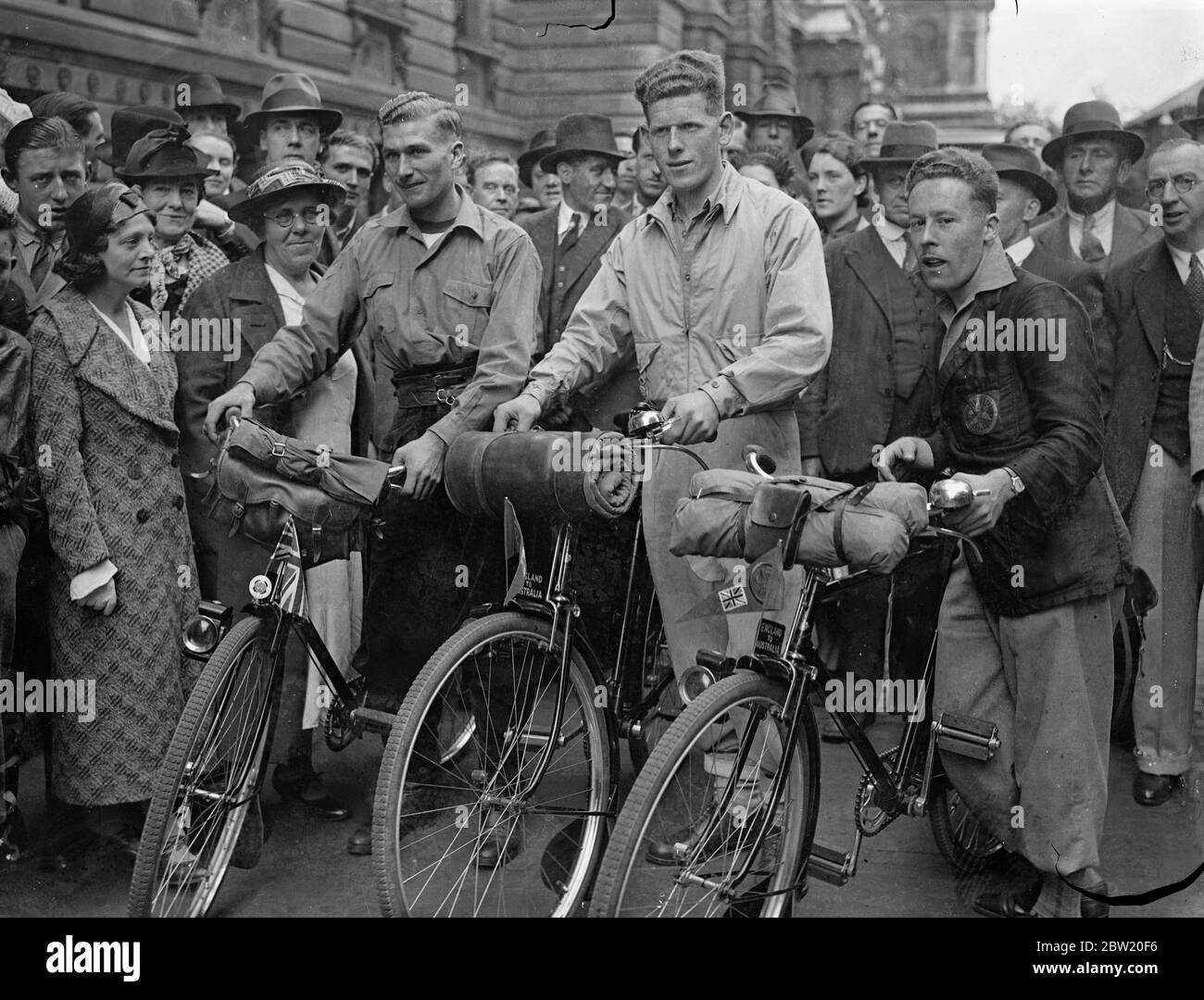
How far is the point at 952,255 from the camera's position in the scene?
12.9ft

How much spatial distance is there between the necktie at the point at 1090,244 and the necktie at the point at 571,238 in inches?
91.1

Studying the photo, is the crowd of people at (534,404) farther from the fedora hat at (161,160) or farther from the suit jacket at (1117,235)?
the suit jacket at (1117,235)

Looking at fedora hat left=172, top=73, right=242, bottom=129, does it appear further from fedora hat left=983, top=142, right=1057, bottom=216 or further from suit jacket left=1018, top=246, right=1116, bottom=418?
suit jacket left=1018, top=246, right=1116, bottom=418

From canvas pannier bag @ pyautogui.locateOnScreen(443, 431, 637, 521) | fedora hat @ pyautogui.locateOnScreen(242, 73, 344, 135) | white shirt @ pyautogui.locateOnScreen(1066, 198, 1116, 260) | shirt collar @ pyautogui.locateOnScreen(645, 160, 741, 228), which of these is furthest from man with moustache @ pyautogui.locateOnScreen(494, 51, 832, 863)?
fedora hat @ pyautogui.locateOnScreen(242, 73, 344, 135)

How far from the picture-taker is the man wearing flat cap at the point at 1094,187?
6.19 meters

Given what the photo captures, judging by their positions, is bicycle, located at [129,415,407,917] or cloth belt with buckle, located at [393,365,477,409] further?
cloth belt with buckle, located at [393,365,477,409]

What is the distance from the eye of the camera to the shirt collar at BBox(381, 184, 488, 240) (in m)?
4.55

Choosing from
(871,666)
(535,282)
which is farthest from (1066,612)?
(535,282)

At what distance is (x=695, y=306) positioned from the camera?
13.7 feet

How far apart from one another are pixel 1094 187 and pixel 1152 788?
2.84 metres

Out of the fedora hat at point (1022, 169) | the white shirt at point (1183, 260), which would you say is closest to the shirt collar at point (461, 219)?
the white shirt at point (1183, 260)

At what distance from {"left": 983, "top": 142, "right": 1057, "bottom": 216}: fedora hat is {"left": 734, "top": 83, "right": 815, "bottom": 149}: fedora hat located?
51.1 inches
